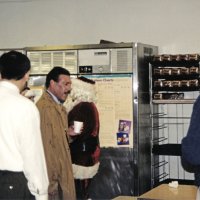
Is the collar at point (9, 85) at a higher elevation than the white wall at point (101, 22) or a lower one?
lower

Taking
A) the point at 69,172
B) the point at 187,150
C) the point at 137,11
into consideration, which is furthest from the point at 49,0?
the point at 187,150

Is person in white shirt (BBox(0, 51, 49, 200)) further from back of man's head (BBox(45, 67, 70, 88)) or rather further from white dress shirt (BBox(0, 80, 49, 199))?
back of man's head (BBox(45, 67, 70, 88))

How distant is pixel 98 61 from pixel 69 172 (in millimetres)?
1680

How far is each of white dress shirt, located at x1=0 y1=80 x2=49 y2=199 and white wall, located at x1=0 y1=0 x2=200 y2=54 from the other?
3.15 metres

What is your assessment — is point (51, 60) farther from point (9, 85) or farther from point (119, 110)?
point (9, 85)

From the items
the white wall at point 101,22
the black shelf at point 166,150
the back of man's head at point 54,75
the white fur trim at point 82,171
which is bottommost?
the white fur trim at point 82,171

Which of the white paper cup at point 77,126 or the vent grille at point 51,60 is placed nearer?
the white paper cup at point 77,126

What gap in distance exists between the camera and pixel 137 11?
543cm

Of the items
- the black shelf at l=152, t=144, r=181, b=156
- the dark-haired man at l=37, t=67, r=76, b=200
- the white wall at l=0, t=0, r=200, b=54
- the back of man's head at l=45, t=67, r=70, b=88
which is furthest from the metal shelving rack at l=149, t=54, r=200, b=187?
the dark-haired man at l=37, t=67, r=76, b=200

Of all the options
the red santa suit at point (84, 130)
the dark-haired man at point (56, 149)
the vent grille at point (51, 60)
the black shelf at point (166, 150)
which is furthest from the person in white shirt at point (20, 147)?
the black shelf at point (166, 150)

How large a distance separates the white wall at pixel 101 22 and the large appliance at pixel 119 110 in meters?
0.62

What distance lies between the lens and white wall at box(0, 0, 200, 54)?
5.24 m

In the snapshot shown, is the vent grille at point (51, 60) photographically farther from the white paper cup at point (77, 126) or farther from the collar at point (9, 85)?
the collar at point (9, 85)

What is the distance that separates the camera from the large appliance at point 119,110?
463 centimetres
